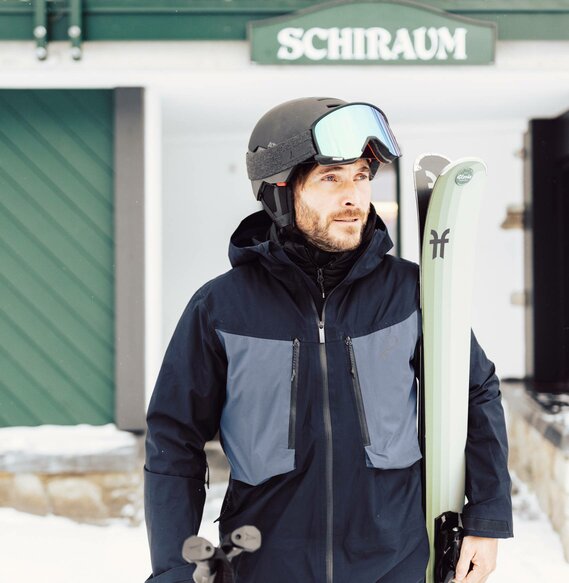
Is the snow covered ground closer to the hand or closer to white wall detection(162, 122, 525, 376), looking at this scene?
white wall detection(162, 122, 525, 376)

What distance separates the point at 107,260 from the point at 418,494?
3110 millimetres

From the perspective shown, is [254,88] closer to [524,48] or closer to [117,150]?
[117,150]

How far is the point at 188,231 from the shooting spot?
5707 millimetres

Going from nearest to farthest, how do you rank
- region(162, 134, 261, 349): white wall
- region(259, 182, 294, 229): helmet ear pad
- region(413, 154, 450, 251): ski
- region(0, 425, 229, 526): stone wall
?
1. region(259, 182, 294, 229): helmet ear pad
2. region(413, 154, 450, 251): ski
3. region(0, 425, 229, 526): stone wall
4. region(162, 134, 261, 349): white wall

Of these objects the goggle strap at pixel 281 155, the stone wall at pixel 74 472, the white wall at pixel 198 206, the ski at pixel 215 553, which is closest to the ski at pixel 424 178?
the goggle strap at pixel 281 155

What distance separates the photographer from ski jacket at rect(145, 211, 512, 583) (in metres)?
1.59

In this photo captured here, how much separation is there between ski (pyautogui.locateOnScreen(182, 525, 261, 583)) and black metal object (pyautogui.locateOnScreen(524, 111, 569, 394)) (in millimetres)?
4249

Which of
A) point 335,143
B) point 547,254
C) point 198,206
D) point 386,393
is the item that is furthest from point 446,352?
point 198,206

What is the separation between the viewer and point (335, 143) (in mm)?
1734

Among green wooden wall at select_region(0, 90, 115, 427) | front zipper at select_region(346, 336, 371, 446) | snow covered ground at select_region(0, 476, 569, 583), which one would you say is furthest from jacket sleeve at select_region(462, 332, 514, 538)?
green wooden wall at select_region(0, 90, 115, 427)

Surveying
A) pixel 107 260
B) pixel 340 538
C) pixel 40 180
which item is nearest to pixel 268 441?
pixel 340 538

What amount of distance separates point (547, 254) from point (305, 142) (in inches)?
159

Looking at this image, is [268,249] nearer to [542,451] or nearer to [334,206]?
[334,206]

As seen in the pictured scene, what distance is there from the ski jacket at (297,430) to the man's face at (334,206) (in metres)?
0.07
